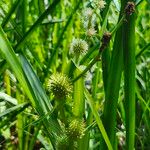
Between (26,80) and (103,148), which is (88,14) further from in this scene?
(103,148)

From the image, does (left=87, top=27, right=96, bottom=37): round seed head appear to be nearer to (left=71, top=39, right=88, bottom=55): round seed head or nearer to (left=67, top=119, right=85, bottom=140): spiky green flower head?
(left=71, top=39, right=88, bottom=55): round seed head

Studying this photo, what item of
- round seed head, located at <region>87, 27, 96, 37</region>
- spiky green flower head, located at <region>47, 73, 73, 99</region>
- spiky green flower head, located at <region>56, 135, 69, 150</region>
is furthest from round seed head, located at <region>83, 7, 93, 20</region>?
spiky green flower head, located at <region>56, 135, 69, 150</region>

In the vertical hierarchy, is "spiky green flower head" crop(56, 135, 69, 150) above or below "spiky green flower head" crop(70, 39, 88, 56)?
below

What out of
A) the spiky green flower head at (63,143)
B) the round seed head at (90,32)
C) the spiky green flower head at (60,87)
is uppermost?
the round seed head at (90,32)

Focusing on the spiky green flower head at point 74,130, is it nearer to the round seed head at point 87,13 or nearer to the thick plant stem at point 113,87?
the thick plant stem at point 113,87

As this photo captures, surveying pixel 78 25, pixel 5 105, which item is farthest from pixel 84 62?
pixel 78 25

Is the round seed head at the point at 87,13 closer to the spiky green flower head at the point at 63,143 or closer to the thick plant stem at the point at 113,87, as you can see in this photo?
the thick plant stem at the point at 113,87

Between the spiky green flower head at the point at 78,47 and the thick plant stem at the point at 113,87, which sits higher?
the spiky green flower head at the point at 78,47

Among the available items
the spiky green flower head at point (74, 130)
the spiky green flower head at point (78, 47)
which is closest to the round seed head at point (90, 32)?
the spiky green flower head at point (78, 47)
